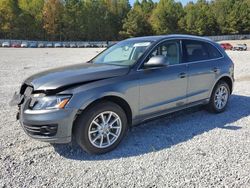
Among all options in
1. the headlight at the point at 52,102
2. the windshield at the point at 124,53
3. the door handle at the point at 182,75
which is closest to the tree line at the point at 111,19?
the windshield at the point at 124,53

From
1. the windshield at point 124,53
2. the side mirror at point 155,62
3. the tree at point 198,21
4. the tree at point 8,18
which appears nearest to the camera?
the side mirror at point 155,62

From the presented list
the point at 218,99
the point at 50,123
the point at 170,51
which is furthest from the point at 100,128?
the point at 218,99

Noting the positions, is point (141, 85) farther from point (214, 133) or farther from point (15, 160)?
point (15, 160)

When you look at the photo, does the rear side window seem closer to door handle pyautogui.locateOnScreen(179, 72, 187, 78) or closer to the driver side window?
the driver side window

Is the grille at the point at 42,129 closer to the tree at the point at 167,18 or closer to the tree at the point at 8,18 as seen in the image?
the tree at the point at 8,18

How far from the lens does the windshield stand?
4.82 m

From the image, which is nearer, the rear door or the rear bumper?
the rear bumper

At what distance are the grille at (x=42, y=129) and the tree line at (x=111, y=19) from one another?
8088cm

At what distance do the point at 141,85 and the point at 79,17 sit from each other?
280 ft

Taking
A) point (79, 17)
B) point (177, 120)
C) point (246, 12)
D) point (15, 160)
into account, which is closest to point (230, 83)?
point (177, 120)

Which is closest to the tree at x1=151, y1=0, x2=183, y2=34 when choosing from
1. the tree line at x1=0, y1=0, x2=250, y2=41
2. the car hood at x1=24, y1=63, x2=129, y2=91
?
the tree line at x1=0, y1=0, x2=250, y2=41

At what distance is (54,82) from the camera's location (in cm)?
396

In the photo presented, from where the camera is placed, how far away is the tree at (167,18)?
9306 cm

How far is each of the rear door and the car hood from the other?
5.12 feet
